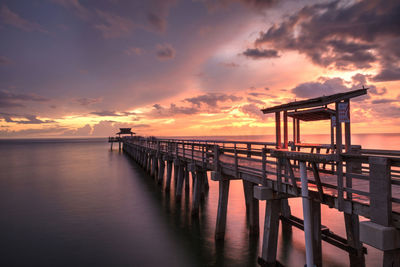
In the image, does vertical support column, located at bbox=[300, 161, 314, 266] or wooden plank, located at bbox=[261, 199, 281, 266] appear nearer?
vertical support column, located at bbox=[300, 161, 314, 266]

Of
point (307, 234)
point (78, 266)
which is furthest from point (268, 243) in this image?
point (78, 266)

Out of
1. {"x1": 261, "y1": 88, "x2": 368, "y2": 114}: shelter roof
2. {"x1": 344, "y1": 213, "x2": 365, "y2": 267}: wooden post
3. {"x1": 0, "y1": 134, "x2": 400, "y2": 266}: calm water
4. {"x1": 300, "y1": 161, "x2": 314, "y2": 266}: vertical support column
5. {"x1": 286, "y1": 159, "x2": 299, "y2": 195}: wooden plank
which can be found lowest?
{"x1": 0, "y1": 134, "x2": 400, "y2": 266}: calm water

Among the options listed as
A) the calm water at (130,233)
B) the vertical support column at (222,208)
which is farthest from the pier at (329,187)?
the calm water at (130,233)

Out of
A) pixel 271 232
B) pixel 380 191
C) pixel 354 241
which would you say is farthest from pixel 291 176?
pixel 354 241

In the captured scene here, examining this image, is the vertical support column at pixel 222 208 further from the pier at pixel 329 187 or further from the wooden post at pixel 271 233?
the wooden post at pixel 271 233

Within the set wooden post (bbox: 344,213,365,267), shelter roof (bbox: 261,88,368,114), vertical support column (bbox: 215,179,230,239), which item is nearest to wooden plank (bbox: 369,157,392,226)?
shelter roof (bbox: 261,88,368,114)

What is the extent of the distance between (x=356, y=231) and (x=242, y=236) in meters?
4.58

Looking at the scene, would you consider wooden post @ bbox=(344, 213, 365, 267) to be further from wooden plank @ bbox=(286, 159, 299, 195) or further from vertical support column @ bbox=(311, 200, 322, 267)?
wooden plank @ bbox=(286, 159, 299, 195)

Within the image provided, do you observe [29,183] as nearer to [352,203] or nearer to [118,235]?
[118,235]

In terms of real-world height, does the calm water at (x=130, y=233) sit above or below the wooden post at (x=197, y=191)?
below

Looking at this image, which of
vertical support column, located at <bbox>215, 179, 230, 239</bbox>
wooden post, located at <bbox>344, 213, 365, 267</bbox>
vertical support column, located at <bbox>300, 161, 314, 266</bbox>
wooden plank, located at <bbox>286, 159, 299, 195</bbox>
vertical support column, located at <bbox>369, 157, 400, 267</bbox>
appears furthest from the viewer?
vertical support column, located at <bbox>215, 179, 230, 239</bbox>

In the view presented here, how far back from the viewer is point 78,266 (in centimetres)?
927

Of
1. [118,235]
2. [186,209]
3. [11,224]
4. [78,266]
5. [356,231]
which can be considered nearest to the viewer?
[356,231]

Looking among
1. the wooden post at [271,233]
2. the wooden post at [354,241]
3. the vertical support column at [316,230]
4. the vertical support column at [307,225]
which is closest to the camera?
the vertical support column at [307,225]
